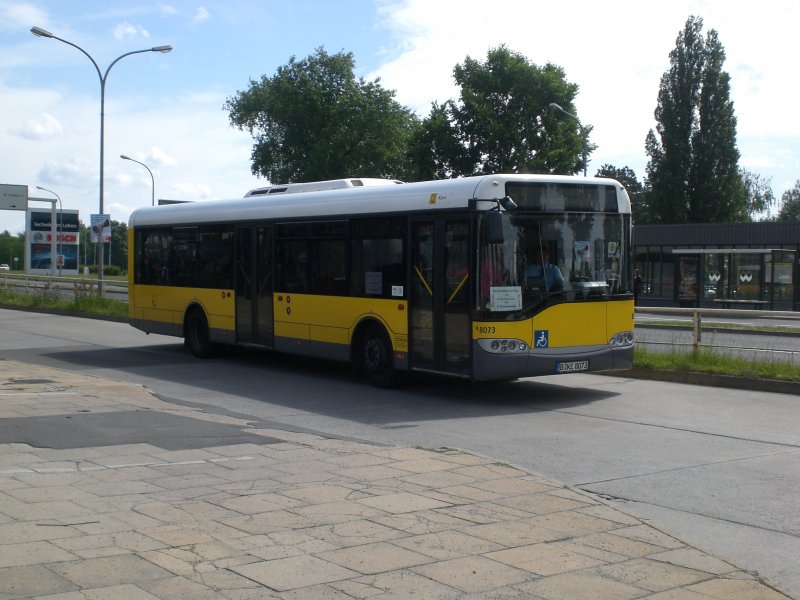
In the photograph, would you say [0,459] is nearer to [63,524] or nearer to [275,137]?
[63,524]

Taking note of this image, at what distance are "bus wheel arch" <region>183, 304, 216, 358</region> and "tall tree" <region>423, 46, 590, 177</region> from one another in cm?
4754

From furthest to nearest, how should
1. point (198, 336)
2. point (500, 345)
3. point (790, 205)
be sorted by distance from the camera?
1. point (790, 205)
2. point (198, 336)
3. point (500, 345)

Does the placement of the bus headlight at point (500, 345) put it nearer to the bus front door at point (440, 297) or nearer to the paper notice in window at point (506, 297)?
the bus front door at point (440, 297)

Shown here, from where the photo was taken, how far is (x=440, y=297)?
44.5ft

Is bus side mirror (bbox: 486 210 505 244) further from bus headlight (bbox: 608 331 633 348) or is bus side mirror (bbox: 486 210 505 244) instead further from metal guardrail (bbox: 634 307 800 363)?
metal guardrail (bbox: 634 307 800 363)

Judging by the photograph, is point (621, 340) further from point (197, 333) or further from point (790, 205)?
point (790, 205)

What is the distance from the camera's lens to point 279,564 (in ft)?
18.6

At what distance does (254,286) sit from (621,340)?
691 cm

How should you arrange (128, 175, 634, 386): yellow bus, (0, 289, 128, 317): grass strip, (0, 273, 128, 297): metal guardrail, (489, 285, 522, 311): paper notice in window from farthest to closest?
(0, 273, 128, 297): metal guardrail < (0, 289, 128, 317): grass strip < (128, 175, 634, 386): yellow bus < (489, 285, 522, 311): paper notice in window

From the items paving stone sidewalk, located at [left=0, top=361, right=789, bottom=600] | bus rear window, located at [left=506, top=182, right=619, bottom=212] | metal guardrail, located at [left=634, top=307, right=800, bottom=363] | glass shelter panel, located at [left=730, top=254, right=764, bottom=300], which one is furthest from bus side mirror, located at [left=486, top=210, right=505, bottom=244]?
glass shelter panel, located at [left=730, top=254, right=764, bottom=300]

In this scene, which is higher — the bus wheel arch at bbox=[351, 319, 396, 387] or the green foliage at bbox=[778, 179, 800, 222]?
the green foliage at bbox=[778, 179, 800, 222]

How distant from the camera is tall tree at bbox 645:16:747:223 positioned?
243 ft

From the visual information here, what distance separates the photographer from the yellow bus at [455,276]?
42.5 ft

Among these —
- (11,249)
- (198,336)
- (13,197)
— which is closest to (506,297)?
(198,336)
